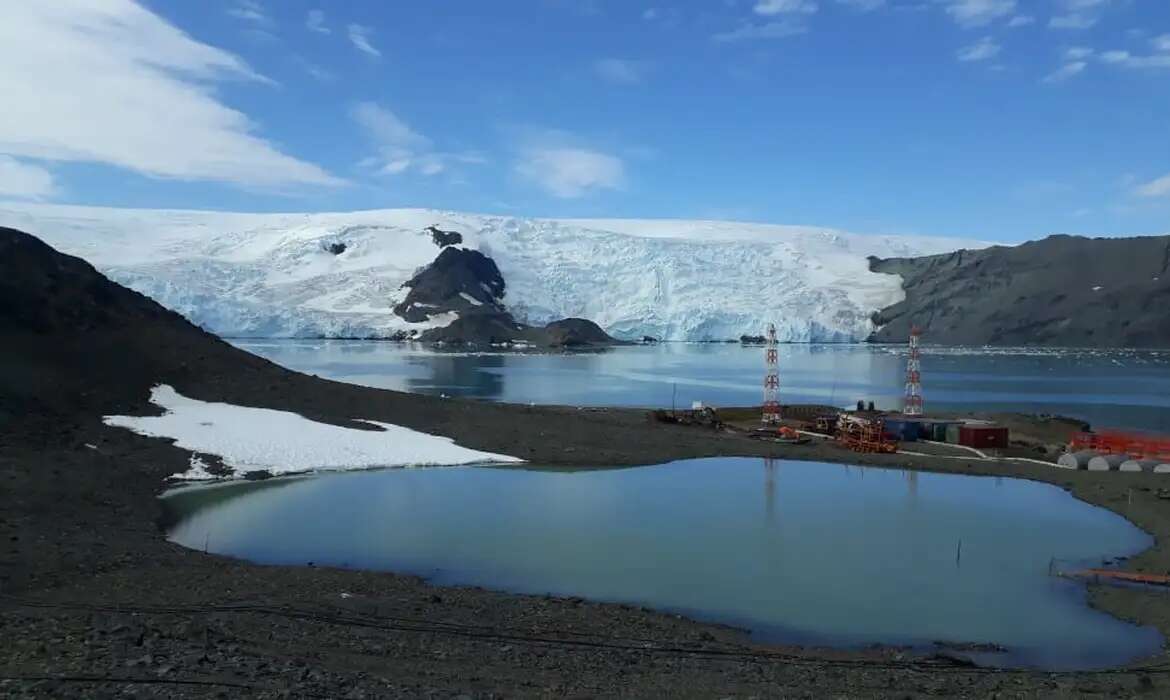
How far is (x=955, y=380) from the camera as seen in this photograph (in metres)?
A: 69.4

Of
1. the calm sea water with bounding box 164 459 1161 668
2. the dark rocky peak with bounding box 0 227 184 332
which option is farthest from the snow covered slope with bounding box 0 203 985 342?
the calm sea water with bounding box 164 459 1161 668

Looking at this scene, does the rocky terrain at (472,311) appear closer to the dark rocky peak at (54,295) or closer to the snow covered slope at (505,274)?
the snow covered slope at (505,274)

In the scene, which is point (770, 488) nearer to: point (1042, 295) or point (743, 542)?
point (743, 542)

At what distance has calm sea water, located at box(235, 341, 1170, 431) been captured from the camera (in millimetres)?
51219

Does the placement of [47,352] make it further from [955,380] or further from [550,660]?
[955,380]

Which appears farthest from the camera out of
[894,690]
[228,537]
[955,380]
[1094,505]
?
[955,380]

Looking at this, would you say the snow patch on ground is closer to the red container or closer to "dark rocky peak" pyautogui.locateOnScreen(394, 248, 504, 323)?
the red container

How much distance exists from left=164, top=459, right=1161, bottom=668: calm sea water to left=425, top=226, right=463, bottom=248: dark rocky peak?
116090 millimetres

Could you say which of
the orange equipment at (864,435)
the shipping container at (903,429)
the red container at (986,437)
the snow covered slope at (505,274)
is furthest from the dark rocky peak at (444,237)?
the red container at (986,437)

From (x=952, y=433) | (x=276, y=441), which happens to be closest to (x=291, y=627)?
(x=276, y=441)

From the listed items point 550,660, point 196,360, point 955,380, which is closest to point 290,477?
point 196,360

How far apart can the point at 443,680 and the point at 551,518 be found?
10.9m

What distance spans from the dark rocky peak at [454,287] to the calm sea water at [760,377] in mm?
12162

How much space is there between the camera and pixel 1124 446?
96.0 ft
